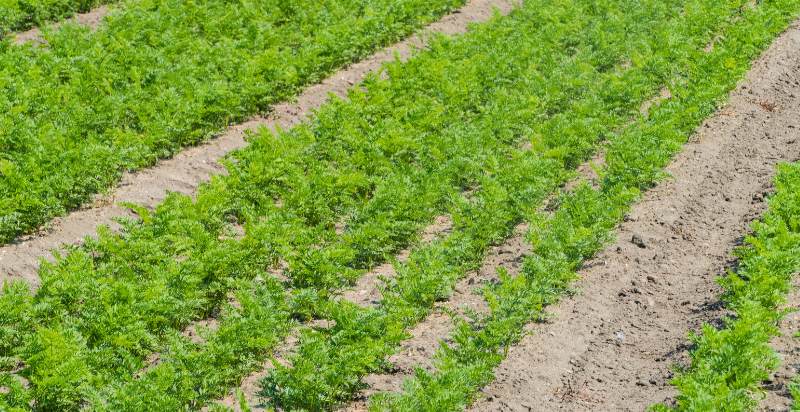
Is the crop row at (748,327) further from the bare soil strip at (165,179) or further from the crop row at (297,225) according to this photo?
the bare soil strip at (165,179)

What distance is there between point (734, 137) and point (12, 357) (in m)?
10.0

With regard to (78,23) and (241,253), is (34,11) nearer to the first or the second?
(78,23)

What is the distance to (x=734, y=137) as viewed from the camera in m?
14.7

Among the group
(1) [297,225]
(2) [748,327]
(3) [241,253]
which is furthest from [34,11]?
(2) [748,327]

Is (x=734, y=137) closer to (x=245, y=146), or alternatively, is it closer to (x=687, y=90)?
(x=687, y=90)

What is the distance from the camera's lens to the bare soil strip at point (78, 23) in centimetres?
1589

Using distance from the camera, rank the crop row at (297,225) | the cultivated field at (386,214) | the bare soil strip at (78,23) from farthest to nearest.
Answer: the bare soil strip at (78,23)
the cultivated field at (386,214)
the crop row at (297,225)

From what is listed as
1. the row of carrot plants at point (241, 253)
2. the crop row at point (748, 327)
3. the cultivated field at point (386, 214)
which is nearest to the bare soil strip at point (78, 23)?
the cultivated field at point (386, 214)

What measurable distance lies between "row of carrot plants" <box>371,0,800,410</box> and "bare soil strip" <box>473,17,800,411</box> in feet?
0.81

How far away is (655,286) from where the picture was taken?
1088cm

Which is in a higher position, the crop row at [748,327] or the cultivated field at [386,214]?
the cultivated field at [386,214]

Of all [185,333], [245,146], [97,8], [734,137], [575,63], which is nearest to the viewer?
[185,333]

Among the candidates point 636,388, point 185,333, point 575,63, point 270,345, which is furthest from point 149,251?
point 575,63

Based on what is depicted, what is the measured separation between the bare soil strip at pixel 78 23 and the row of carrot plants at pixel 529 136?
606cm
